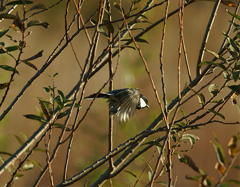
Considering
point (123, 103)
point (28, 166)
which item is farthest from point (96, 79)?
point (123, 103)

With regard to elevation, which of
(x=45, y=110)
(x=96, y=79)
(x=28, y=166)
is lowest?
(x=28, y=166)

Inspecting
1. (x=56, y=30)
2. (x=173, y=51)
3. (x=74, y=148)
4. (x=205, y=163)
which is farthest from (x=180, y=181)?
(x=56, y=30)

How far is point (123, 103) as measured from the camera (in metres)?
2.39

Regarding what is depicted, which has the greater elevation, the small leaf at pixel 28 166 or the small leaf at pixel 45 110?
the small leaf at pixel 45 110

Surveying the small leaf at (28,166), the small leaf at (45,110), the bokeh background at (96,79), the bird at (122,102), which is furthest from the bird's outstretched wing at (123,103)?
the bokeh background at (96,79)

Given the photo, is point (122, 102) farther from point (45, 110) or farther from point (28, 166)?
point (28, 166)

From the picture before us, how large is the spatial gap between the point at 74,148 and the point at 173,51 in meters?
3.08

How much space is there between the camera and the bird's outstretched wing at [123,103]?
237 cm

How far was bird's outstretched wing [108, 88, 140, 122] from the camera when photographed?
2.37 m

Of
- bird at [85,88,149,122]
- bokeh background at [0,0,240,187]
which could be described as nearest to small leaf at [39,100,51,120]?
bird at [85,88,149,122]

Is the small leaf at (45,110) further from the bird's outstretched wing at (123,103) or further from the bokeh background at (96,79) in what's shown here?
the bokeh background at (96,79)

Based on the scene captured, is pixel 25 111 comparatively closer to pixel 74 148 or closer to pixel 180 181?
pixel 74 148

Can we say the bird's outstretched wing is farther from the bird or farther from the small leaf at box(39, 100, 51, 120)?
the small leaf at box(39, 100, 51, 120)

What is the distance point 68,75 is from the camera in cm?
1040
